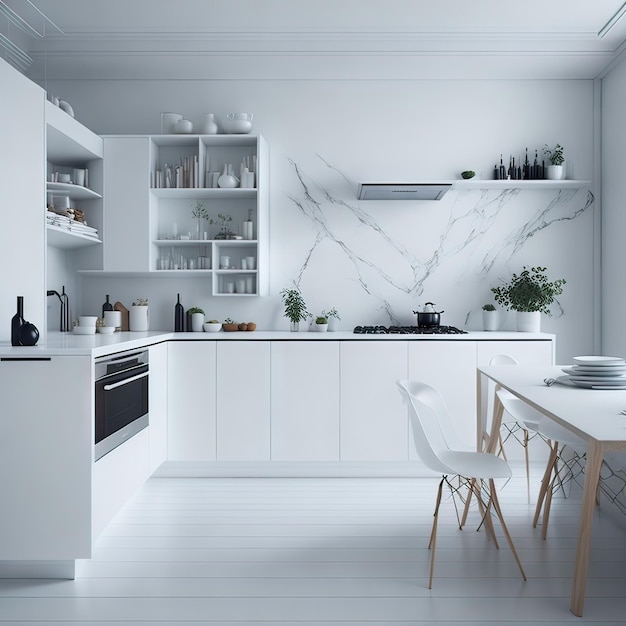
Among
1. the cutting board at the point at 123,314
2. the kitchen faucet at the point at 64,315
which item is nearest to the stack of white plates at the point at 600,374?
the cutting board at the point at 123,314

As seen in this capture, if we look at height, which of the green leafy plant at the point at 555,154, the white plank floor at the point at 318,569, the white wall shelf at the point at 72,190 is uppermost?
the green leafy plant at the point at 555,154

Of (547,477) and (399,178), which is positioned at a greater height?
(399,178)

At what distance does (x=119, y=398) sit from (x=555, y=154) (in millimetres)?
3501

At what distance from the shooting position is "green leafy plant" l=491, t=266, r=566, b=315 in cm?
431

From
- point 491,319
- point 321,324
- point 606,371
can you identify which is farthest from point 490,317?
point 606,371

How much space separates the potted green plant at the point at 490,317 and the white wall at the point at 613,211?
811 mm

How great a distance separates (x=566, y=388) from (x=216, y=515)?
1941mm

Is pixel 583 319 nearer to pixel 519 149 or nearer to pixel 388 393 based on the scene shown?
pixel 519 149

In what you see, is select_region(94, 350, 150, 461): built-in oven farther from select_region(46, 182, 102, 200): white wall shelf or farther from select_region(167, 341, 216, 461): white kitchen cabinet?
select_region(46, 182, 102, 200): white wall shelf

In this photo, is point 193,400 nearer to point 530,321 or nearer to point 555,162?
point 530,321

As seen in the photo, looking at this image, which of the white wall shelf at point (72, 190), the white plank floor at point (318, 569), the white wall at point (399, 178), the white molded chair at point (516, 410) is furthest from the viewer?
the white wall at point (399, 178)

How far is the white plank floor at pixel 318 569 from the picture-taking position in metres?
2.23

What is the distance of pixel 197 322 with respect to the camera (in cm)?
446

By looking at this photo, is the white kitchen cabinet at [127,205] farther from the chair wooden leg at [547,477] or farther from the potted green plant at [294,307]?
the chair wooden leg at [547,477]
